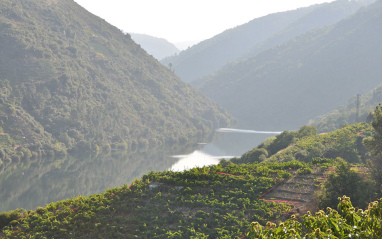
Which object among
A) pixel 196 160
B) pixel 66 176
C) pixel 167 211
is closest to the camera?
pixel 167 211

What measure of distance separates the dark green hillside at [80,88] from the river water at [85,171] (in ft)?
26.6

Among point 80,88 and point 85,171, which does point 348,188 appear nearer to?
point 85,171

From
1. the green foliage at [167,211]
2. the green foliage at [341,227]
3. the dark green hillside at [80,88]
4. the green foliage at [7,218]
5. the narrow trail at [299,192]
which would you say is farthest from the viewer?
the dark green hillside at [80,88]

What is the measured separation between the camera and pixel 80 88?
368 feet

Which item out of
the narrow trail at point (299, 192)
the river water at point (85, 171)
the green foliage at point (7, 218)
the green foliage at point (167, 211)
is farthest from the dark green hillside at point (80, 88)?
the narrow trail at point (299, 192)

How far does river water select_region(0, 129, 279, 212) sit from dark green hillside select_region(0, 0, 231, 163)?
26.6 ft

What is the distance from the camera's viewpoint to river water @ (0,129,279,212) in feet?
182

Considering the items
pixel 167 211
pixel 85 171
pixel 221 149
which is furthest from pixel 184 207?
pixel 221 149

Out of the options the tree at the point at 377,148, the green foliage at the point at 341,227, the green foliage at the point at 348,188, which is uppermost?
the green foliage at the point at 341,227

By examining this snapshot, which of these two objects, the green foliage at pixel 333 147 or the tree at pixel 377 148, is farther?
the green foliage at pixel 333 147

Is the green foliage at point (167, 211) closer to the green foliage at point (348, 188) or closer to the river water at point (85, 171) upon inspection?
the green foliage at point (348, 188)

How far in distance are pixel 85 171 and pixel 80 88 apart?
44624 millimetres

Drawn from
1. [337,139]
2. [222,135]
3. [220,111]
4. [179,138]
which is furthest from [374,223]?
[220,111]

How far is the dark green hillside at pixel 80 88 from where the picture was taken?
93938 millimetres
